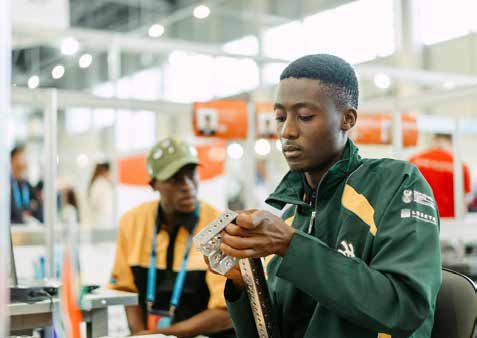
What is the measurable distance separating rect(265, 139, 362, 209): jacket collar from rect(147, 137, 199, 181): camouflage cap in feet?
3.88

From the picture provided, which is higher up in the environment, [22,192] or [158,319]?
[22,192]

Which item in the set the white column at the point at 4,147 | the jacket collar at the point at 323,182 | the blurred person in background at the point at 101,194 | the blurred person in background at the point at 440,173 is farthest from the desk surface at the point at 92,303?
the blurred person in background at the point at 101,194

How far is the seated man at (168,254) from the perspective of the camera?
2658 millimetres

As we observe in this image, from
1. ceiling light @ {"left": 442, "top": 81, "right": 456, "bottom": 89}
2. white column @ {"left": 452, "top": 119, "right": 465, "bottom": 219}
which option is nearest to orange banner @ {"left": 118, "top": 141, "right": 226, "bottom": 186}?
white column @ {"left": 452, "top": 119, "right": 465, "bottom": 219}

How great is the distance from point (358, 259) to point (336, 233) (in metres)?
0.18

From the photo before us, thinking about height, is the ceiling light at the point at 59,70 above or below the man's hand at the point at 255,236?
above

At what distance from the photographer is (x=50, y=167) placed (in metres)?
3.31

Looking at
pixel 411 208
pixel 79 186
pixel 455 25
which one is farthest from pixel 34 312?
pixel 79 186

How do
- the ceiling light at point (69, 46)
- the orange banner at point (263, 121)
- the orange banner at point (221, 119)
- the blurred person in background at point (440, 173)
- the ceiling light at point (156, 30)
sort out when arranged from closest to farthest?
1. the orange banner at point (221, 119)
2. the orange banner at point (263, 121)
3. the ceiling light at point (69, 46)
4. the blurred person in background at point (440, 173)
5. the ceiling light at point (156, 30)

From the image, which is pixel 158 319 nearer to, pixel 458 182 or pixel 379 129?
pixel 379 129

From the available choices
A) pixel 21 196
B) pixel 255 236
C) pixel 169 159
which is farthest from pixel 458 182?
pixel 21 196

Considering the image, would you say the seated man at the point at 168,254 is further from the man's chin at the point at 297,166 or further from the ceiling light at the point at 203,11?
the ceiling light at the point at 203,11

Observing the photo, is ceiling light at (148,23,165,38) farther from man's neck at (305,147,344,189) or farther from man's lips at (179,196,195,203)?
man's neck at (305,147,344,189)

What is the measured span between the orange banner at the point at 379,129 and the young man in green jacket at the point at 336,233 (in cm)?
308
